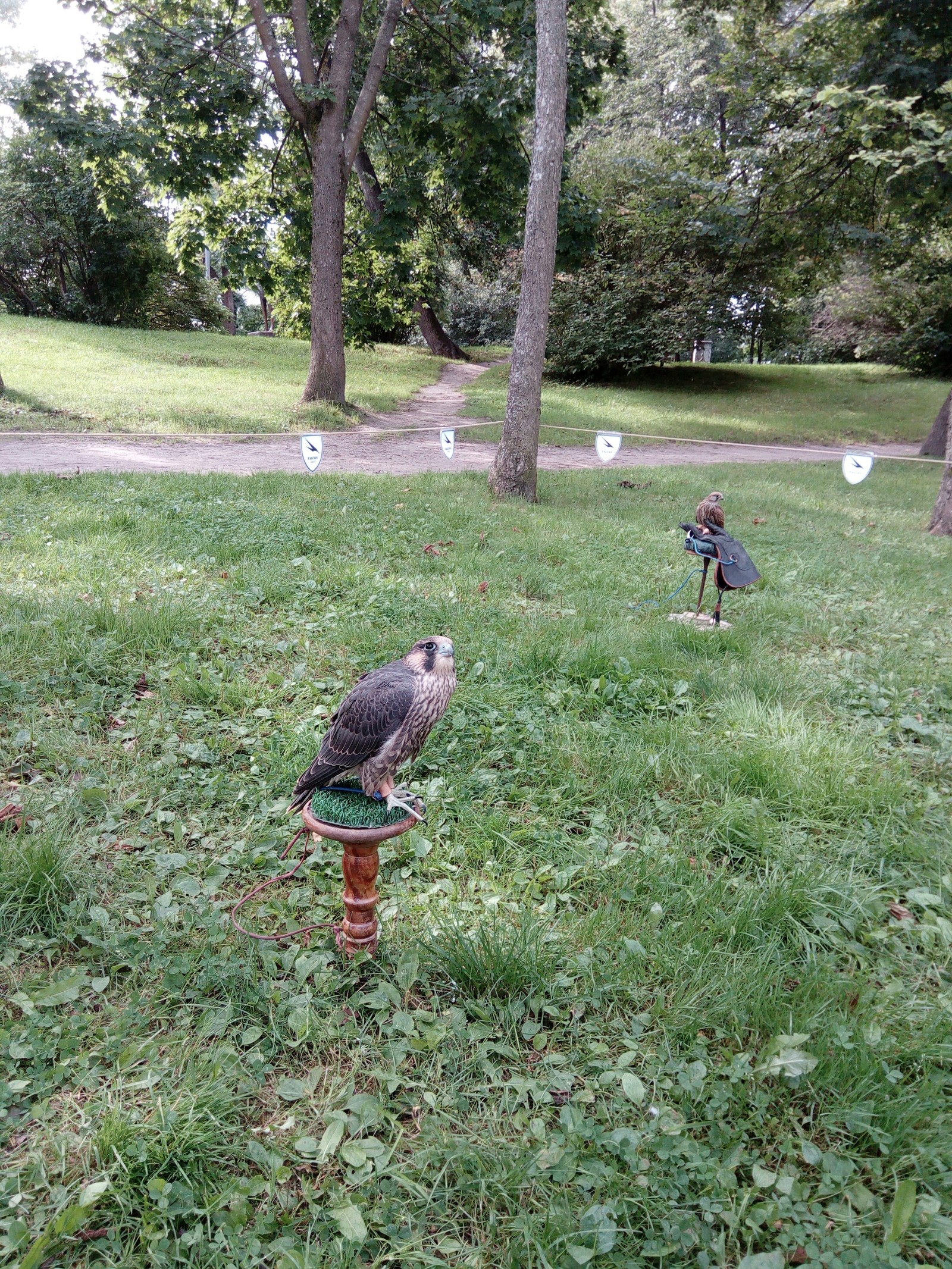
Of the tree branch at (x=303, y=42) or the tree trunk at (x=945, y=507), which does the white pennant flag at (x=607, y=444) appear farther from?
the tree branch at (x=303, y=42)

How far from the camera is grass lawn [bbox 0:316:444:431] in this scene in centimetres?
1220

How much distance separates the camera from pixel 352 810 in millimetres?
2160

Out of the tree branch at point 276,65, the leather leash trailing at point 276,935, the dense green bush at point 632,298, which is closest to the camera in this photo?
the leather leash trailing at point 276,935

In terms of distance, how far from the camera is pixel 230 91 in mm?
12289

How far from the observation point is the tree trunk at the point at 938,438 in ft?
52.2

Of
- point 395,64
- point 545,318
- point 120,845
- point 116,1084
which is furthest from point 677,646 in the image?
point 395,64

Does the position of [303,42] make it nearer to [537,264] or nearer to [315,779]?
[537,264]

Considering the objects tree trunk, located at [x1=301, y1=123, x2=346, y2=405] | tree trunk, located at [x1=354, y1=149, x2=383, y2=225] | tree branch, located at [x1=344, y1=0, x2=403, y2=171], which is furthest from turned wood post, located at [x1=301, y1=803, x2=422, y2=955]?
tree trunk, located at [x1=354, y1=149, x2=383, y2=225]

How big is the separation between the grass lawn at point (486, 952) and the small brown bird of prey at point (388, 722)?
2.22ft

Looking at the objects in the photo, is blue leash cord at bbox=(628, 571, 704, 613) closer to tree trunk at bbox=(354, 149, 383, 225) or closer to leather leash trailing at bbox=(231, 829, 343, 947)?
leather leash trailing at bbox=(231, 829, 343, 947)

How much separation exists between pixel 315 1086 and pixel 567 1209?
2.40 ft

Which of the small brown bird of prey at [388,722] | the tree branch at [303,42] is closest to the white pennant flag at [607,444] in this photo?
the small brown bird of prey at [388,722]

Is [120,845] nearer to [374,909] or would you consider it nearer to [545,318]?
[374,909]

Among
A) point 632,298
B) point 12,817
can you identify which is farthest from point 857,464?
point 632,298
